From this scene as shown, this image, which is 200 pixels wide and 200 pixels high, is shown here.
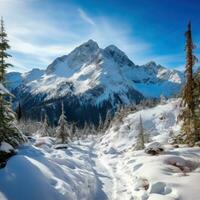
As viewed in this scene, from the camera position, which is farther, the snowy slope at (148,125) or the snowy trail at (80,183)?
the snowy slope at (148,125)

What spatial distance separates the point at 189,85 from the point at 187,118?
3384 mm

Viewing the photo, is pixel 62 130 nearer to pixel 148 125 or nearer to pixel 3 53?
pixel 3 53

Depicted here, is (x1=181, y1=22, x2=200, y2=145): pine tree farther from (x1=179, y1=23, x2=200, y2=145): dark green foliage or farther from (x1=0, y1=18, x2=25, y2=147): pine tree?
(x1=0, y1=18, x2=25, y2=147): pine tree

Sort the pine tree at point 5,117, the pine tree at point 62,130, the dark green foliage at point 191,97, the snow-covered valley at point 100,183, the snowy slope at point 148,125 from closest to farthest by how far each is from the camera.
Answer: the snow-covered valley at point 100,183, the pine tree at point 5,117, the dark green foliage at point 191,97, the pine tree at point 62,130, the snowy slope at point 148,125

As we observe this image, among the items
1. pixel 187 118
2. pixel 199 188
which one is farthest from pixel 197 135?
pixel 199 188

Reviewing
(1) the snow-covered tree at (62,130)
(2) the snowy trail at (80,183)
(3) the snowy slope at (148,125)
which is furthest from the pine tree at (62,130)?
(2) the snowy trail at (80,183)

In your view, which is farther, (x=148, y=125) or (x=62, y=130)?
(x=148, y=125)

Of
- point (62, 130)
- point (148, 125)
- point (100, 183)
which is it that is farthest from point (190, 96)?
point (148, 125)

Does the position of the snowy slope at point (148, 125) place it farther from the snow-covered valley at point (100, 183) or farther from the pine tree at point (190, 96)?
the snow-covered valley at point (100, 183)

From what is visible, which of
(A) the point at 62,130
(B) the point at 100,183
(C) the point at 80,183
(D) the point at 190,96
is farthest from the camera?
(A) the point at 62,130

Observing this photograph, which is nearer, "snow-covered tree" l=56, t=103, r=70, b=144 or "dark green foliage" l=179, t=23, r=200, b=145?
"dark green foliage" l=179, t=23, r=200, b=145

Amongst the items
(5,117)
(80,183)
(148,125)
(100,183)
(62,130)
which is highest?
(5,117)

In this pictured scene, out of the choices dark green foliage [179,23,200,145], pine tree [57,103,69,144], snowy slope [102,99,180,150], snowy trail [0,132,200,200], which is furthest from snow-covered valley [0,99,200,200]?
snowy slope [102,99,180,150]

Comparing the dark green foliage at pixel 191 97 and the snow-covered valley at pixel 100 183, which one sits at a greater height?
the dark green foliage at pixel 191 97
